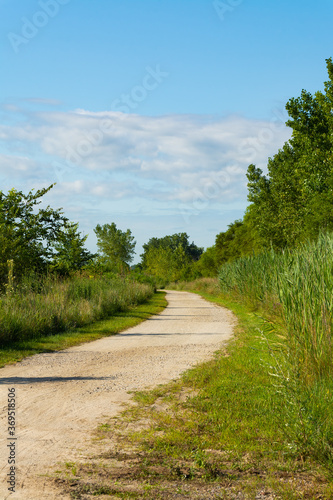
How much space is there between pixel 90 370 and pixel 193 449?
4367 mm

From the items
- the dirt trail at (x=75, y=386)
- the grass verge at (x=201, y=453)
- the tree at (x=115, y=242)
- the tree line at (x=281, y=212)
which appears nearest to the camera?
the grass verge at (x=201, y=453)

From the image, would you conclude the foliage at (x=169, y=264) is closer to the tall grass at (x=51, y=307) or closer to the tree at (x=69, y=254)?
the tree at (x=69, y=254)

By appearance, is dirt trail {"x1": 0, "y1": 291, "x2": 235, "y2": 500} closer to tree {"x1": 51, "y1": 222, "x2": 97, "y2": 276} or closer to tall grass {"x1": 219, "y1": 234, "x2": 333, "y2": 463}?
tall grass {"x1": 219, "y1": 234, "x2": 333, "y2": 463}

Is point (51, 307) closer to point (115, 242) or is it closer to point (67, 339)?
point (67, 339)

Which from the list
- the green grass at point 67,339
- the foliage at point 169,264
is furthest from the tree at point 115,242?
the green grass at point 67,339

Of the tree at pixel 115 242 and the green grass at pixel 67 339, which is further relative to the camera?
the tree at pixel 115 242

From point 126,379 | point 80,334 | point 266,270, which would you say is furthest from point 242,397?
point 266,270

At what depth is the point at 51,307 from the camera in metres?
14.5

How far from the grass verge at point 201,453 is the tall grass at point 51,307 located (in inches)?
255

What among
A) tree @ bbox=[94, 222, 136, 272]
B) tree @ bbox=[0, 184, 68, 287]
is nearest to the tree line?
tree @ bbox=[0, 184, 68, 287]
